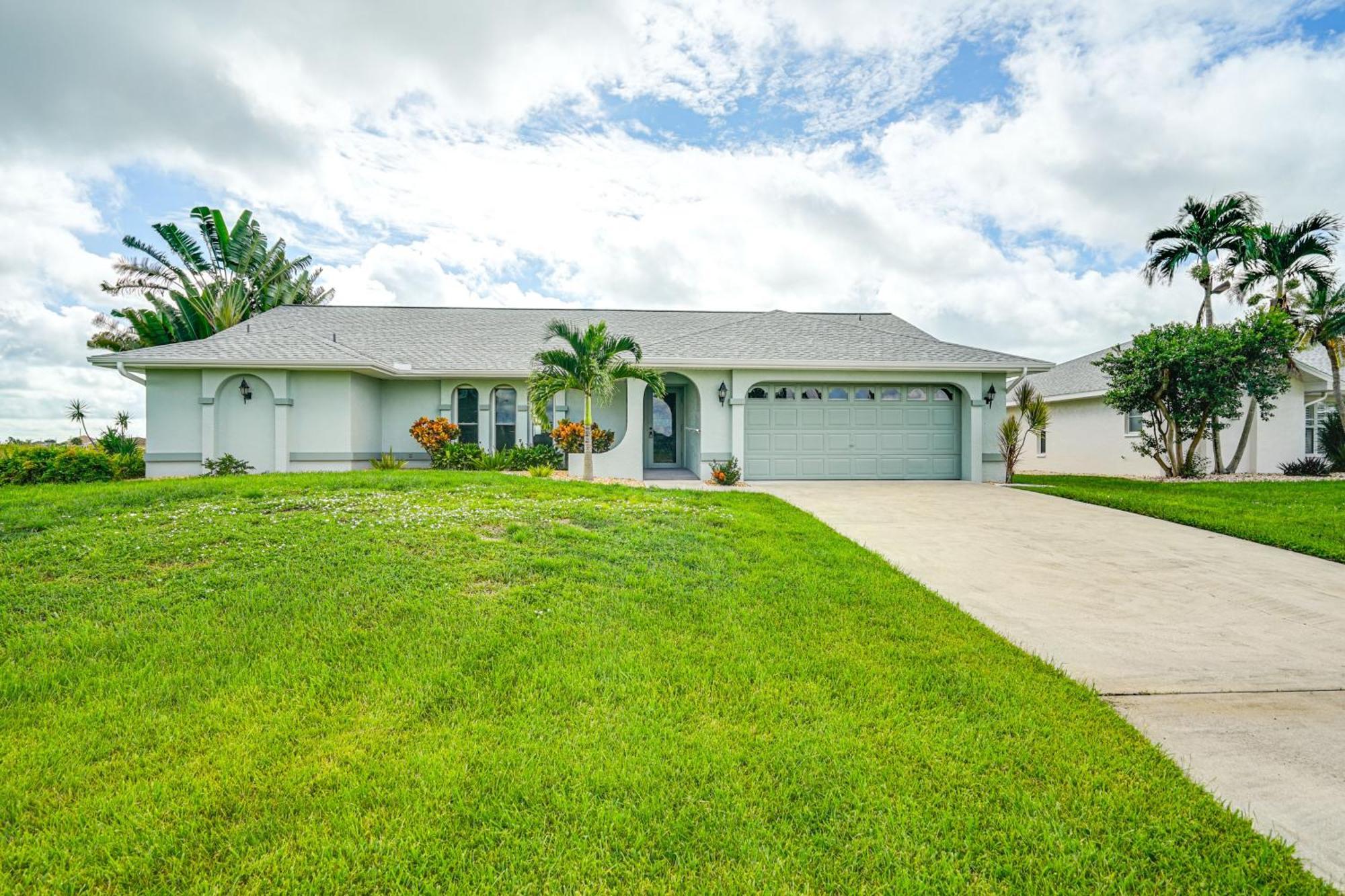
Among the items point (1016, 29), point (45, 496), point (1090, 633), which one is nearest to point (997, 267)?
point (1016, 29)

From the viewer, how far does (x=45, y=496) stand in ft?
28.9

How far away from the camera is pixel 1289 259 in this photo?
49.3 ft

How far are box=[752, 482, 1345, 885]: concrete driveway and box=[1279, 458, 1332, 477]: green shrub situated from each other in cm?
1087

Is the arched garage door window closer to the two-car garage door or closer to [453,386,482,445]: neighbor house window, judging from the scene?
[453,386,482,445]: neighbor house window

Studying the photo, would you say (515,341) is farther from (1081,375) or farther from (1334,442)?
(1334,442)

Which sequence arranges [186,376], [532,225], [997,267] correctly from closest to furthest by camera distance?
[186,376]
[532,225]
[997,267]

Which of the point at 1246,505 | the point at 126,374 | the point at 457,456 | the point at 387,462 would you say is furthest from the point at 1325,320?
the point at 126,374

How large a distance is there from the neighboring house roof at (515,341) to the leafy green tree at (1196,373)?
8.10ft

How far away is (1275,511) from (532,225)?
17.3 metres

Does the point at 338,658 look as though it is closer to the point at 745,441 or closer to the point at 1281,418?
the point at 745,441

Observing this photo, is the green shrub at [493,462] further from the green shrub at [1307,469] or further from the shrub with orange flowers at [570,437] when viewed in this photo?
the green shrub at [1307,469]

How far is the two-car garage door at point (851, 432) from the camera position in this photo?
47.1 feet

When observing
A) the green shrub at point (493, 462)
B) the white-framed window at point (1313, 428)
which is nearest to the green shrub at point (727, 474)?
the green shrub at point (493, 462)

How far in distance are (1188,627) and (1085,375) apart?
18835 mm
